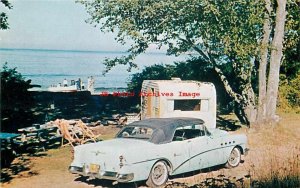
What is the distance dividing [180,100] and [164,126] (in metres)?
7.02

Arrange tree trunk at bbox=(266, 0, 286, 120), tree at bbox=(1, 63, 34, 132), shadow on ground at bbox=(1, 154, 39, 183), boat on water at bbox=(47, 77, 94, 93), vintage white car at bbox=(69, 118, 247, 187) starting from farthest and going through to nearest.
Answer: boat on water at bbox=(47, 77, 94, 93), tree at bbox=(1, 63, 34, 132), tree trunk at bbox=(266, 0, 286, 120), shadow on ground at bbox=(1, 154, 39, 183), vintage white car at bbox=(69, 118, 247, 187)

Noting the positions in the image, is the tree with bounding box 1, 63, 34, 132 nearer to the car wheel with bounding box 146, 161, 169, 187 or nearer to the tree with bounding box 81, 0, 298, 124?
the tree with bounding box 81, 0, 298, 124

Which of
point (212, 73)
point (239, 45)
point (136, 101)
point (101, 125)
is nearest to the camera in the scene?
point (239, 45)

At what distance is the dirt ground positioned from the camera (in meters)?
8.08

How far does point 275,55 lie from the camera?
16.1 metres

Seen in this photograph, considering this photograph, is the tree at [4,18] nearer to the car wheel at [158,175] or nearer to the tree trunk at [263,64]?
the car wheel at [158,175]

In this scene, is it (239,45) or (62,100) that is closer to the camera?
(239,45)

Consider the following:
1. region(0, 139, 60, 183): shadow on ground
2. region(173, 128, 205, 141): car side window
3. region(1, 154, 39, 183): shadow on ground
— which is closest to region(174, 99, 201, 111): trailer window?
region(0, 139, 60, 183): shadow on ground

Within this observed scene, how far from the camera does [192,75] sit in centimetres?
2369

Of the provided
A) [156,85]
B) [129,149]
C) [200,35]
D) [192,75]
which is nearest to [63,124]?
[156,85]

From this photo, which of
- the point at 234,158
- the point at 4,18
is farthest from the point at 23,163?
the point at 4,18

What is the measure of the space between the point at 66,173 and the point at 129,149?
2588 mm

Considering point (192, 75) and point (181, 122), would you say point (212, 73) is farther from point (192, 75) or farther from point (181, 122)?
point (181, 122)

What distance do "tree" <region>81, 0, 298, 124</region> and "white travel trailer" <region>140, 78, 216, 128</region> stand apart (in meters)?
1.70
